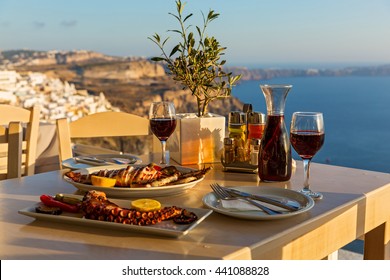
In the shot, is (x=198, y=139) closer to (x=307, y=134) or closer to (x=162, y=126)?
(x=162, y=126)

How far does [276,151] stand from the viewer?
124 cm

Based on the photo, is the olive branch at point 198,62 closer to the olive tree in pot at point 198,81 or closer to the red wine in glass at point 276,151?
the olive tree in pot at point 198,81

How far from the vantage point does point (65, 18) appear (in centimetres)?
1348

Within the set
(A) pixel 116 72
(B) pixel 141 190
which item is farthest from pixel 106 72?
(B) pixel 141 190

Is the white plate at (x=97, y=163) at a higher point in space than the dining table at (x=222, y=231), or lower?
higher

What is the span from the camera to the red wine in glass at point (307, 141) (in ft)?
3.62

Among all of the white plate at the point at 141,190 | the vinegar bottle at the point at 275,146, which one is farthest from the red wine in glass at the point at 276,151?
the white plate at the point at 141,190

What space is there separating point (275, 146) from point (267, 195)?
19 centimetres

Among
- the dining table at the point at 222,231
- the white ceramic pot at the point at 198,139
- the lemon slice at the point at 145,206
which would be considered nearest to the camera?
the dining table at the point at 222,231

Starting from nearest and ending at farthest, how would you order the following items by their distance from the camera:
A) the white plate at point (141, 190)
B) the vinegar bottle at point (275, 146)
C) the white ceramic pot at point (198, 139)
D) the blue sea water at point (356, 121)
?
the white plate at point (141, 190)
the vinegar bottle at point (275, 146)
the white ceramic pot at point (198, 139)
the blue sea water at point (356, 121)

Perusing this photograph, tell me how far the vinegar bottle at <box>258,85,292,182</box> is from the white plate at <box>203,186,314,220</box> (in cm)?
15

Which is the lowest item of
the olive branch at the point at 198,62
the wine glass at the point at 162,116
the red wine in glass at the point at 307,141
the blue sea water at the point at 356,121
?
the blue sea water at the point at 356,121

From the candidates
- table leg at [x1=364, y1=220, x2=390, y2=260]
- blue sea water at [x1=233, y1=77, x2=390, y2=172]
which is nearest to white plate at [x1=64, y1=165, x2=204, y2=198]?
table leg at [x1=364, y1=220, x2=390, y2=260]

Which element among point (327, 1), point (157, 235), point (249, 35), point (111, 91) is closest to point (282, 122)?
point (157, 235)
